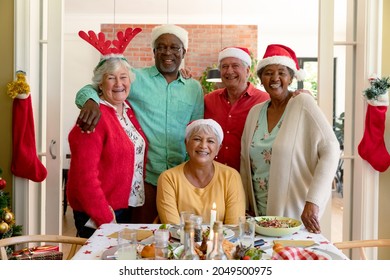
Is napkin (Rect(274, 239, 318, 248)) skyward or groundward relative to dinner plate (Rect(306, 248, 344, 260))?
groundward

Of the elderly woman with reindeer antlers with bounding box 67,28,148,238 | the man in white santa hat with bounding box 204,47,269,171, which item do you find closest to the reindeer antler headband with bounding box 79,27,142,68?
the elderly woman with reindeer antlers with bounding box 67,28,148,238

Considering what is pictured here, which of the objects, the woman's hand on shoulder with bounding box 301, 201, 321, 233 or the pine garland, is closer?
the woman's hand on shoulder with bounding box 301, 201, 321, 233

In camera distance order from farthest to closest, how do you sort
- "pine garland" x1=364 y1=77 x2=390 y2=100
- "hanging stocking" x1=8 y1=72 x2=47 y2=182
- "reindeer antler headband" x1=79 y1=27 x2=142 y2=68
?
1. "hanging stocking" x1=8 y1=72 x2=47 y2=182
2. "pine garland" x1=364 y1=77 x2=390 y2=100
3. "reindeer antler headband" x1=79 y1=27 x2=142 y2=68

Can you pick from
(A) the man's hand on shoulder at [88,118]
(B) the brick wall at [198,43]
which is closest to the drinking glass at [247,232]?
(A) the man's hand on shoulder at [88,118]

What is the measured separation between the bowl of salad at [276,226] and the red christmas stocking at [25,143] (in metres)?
1.59

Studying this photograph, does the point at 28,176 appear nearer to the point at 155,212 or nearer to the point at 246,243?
the point at 155,212

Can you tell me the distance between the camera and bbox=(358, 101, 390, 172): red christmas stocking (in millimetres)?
2646

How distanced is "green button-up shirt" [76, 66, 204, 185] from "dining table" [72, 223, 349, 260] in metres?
0.59

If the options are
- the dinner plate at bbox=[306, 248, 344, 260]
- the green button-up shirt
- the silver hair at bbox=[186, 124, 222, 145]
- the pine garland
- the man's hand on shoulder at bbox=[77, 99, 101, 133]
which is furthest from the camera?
the pine garland

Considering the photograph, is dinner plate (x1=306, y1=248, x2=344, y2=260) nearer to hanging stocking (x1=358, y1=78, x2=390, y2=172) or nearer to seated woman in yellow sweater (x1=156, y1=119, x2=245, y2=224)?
seated woman in yellow sweater (x1=156, y1=119, x2=245, y2=224)

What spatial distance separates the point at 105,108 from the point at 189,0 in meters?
4.22

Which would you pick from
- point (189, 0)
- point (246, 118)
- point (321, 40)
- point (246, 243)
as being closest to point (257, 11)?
point (189, 0)

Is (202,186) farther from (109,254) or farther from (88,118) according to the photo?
(109,254)

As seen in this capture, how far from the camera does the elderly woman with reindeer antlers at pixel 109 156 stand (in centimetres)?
205
